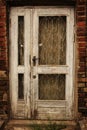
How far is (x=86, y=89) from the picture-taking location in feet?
22.6

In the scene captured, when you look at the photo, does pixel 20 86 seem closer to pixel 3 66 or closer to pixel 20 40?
pixel 3 66

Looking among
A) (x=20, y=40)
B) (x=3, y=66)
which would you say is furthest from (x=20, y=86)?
(x=20, y=40)

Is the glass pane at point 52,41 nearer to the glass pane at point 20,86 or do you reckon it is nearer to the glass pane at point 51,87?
the glass pane at point 51,87

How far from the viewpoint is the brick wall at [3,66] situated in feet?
22.5

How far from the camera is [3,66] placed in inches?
274

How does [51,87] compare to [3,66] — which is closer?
[3,66]

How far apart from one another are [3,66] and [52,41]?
3.58 feet

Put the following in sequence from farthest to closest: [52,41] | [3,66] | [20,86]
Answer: [20,86] → [52,41] → [3,66]

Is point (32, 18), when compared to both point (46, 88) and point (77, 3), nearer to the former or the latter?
point (77, 3)

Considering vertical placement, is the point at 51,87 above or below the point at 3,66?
below

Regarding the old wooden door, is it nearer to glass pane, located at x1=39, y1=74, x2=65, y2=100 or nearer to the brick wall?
glass pane, located at x1=39, y1=74, x2=65, y2=100

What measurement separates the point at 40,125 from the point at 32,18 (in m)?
2.09

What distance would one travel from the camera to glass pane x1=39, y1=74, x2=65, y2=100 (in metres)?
7.20

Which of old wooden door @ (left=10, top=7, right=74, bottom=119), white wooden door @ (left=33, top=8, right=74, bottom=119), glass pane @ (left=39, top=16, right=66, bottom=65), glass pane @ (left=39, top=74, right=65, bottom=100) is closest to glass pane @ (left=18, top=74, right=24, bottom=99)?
old wooden door @ (left=10, top=7, right=74, bottom=119)
